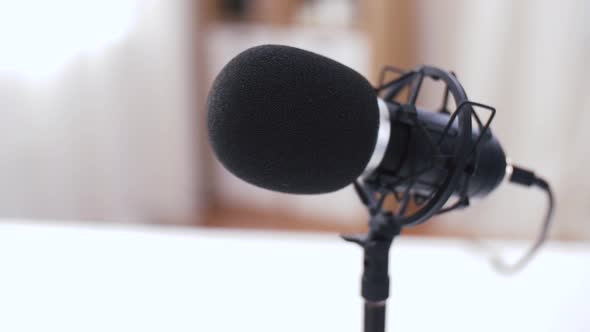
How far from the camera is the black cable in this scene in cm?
75

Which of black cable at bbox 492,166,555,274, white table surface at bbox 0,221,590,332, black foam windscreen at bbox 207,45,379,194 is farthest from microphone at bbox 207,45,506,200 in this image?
white table surface at bbox 0,221,590,332

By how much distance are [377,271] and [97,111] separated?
5.84ft

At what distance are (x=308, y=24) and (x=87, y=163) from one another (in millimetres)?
1113

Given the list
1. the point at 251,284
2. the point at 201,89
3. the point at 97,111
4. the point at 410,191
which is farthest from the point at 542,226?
the point at 201,89

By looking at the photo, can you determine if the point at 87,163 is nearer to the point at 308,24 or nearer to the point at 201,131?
the point at 201,131

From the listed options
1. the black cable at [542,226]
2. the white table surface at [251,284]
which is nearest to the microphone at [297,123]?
the black cable at [542,226]

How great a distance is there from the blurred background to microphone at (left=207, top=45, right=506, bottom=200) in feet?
5.01

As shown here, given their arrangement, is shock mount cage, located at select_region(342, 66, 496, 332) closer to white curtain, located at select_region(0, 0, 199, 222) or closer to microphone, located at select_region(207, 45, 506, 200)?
microphone, located at select_region(207, 45, 506, 200)

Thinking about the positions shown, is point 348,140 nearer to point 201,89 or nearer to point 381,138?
point 381,138

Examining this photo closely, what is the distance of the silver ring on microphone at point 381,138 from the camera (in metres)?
0.62

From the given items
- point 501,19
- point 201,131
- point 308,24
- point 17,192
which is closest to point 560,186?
point 501,19

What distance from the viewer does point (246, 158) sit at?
57 cm

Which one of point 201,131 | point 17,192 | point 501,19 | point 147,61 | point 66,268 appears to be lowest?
point 66,268

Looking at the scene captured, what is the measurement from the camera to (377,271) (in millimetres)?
671
